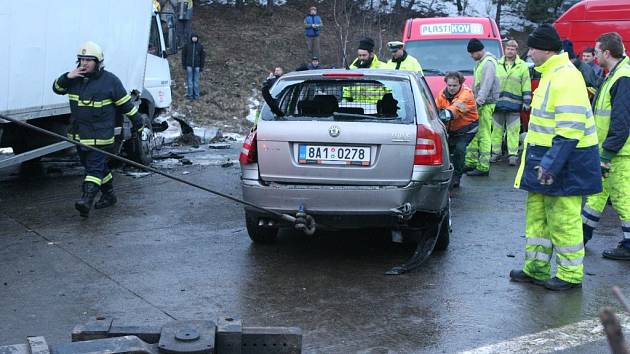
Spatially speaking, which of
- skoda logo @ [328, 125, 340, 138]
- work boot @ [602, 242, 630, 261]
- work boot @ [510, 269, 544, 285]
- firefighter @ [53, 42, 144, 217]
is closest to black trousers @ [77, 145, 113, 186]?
firefighter @ [53, 42, 144, 217]

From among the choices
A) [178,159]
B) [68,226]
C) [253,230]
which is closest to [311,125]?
[253,230]

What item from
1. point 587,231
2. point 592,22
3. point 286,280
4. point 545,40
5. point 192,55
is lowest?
point 286,280

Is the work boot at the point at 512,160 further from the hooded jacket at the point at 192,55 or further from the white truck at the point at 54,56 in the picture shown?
the hooded jacket at the point at 192,55

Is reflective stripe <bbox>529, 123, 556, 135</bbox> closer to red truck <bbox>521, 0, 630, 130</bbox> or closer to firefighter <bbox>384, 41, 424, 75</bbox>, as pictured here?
firefighter <bbox>384, 41, 424, 75</bbox>

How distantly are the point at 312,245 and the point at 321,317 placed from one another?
2127mm

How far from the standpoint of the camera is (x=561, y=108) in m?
5.67

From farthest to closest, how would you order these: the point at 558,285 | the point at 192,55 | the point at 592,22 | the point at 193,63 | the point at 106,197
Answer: the point at 193,63 → the point at 192,55 → the point at 592,22 → the point at 106,197 → the point at 558,285

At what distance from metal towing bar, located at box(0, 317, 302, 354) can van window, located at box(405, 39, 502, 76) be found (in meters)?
10.4

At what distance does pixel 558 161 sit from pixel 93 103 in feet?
16.7

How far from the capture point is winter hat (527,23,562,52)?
5.80m

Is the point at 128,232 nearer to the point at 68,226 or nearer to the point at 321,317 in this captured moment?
the point at 68,226

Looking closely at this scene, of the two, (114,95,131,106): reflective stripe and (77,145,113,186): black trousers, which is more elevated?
(114,95,131,106): reflective stripe

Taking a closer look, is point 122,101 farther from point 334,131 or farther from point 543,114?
point 543,114

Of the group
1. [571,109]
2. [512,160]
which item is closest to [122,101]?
[571,109]
